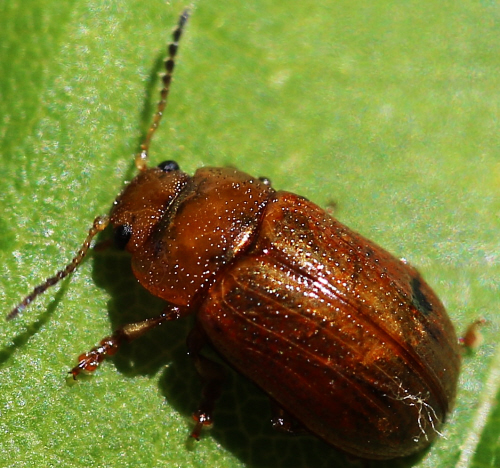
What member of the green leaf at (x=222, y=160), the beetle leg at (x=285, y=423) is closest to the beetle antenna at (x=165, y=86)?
the green leaf at (x=222, y=160)

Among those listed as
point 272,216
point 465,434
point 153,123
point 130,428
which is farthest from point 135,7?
point 465,434

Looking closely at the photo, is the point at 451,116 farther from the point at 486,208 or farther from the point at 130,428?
the point at 130,428

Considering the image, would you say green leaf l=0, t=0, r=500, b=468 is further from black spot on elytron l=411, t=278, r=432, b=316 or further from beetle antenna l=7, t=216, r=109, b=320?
black spot on elytron l=411, t=278, r=432, b=316

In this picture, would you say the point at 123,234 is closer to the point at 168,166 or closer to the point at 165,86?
the point at 168,166

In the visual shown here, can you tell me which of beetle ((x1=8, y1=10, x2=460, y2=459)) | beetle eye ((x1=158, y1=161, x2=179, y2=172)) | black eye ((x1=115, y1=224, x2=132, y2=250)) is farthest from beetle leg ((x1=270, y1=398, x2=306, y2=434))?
beetle eye ((x1=158, y1=161, x2=179, y2=172))

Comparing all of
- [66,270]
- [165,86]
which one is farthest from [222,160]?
[66,270]

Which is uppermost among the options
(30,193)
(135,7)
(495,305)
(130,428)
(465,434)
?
(135,7)

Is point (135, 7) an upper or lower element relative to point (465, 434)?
upper
